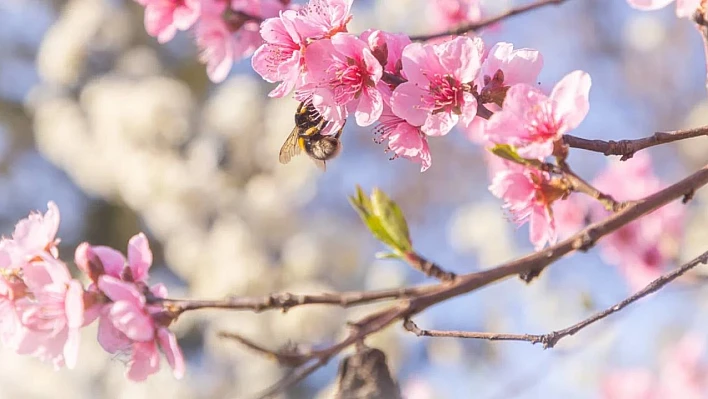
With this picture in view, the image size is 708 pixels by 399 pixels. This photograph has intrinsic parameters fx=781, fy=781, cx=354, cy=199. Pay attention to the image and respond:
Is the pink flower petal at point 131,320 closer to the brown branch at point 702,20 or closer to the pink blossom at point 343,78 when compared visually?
the pink blossom at point 343,78

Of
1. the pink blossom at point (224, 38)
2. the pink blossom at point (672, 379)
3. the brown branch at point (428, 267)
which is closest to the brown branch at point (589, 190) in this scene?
the brown branch at point (428, 267)

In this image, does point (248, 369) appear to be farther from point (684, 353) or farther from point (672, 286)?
point (672, 286)

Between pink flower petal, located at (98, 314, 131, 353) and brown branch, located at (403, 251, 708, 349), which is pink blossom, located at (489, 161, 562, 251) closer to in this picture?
brown branch, located at (403, 251, 708, 349)

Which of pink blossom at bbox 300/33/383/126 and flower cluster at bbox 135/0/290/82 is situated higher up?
flower cluster at bbox 135/0/290/82

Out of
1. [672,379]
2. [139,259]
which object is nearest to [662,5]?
[139,259]

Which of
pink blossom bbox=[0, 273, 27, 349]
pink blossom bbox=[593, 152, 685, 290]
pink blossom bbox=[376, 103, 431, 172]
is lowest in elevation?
pink blossom bbox=[593, 152, 685, 290]

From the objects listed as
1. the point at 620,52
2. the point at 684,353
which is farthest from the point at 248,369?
the point at 620,52

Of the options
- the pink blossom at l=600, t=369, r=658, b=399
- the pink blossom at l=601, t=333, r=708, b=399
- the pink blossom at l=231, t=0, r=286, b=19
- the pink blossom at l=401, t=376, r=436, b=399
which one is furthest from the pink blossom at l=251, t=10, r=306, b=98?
the pink blossom at l=600, t=369, r=658, b=399
